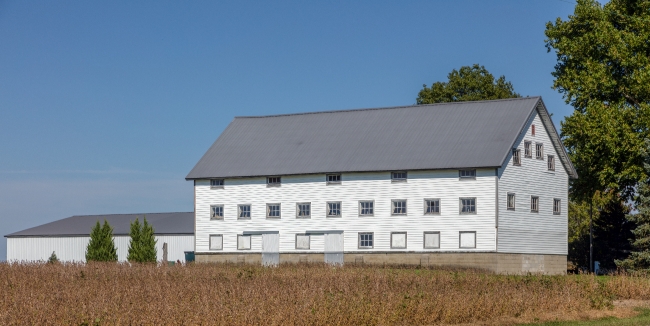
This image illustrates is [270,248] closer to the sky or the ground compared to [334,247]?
closer to the ground

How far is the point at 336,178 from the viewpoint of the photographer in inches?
2589

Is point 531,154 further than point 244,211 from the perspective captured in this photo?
No

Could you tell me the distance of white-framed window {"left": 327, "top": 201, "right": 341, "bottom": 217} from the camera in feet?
214

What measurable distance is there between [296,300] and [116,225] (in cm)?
7376

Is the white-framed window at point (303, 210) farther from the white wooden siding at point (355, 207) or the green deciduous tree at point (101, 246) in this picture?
the green deciduous tree at point (101, 246)

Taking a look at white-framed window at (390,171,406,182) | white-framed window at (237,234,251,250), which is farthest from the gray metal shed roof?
white-framed window at (390,171,406,182)

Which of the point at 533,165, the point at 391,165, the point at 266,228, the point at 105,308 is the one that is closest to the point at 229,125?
the point at 266,228

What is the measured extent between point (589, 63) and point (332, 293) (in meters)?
40.7

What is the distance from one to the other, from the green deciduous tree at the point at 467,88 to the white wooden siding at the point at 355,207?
25289mm

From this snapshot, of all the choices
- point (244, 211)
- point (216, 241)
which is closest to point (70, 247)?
point (216, 241)

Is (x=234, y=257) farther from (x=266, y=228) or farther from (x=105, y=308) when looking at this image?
(x=105, y=308)

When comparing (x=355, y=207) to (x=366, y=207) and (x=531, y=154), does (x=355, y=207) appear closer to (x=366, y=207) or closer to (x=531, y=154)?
(x=366, y=207)

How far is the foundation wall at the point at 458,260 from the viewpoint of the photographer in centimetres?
5916

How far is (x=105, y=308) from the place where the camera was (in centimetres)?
2092
